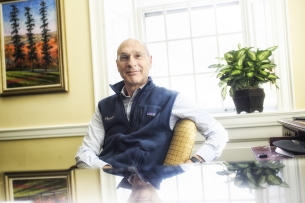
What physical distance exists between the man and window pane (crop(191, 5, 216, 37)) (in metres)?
Answer: 1.06

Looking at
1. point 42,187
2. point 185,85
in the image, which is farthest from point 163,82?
point 42,187

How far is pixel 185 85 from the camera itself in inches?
115

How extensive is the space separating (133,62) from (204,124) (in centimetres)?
62

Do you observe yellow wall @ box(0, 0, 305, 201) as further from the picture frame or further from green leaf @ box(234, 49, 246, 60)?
the picture frame

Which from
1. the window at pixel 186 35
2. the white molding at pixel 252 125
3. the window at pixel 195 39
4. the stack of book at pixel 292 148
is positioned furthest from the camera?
the window at pixel 195 39

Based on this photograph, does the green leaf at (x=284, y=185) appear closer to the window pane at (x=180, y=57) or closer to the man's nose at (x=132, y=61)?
the man's nose at (x=132, y=61)

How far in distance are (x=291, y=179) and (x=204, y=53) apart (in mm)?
2218

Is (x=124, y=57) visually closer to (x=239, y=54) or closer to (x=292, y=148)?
(x=239, y=54)

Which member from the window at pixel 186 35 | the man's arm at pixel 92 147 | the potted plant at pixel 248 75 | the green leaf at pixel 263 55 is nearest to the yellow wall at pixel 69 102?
the window at pixel 186 35

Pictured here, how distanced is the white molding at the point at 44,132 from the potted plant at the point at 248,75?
53.4 inches

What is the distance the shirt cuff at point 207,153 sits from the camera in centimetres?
170

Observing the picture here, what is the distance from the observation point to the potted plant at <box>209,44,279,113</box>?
2.27 m

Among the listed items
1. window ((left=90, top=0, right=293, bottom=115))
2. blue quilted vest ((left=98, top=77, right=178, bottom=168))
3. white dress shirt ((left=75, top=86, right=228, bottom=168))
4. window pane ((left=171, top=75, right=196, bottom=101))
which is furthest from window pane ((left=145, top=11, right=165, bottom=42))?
white dress shirt ((left=75, top=86, right=228, bottom=168))

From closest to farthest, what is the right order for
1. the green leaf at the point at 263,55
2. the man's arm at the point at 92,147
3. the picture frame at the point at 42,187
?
the picture frame at the point at 42,187, the man's arm at the point at 92,147, the green leaf at the point at 263,55
